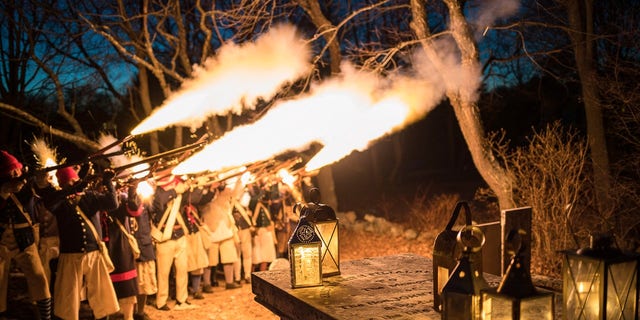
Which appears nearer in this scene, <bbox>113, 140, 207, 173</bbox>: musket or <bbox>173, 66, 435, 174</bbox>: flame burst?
<bbox>113, 140, 207, 173</bbox>: musket

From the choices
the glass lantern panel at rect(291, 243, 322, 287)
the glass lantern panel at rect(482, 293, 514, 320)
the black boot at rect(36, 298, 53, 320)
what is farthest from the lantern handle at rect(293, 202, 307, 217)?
the black boot at rect(36, 298, 53, 320)

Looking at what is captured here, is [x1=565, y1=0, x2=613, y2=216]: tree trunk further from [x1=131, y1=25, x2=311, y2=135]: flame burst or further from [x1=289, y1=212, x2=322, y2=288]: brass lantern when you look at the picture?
[x1=289, y1=212, x2=322, y2=288]: brass lantern

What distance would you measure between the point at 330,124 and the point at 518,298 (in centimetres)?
710

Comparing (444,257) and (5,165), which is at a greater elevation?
(5,165)

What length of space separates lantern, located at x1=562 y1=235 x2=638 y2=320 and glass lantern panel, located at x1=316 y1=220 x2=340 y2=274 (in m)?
Answer: 1.92

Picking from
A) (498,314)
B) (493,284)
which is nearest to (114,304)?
(493,284)

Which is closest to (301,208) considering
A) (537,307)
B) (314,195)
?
(314,195)

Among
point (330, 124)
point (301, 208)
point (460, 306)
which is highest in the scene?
point (330, 124)

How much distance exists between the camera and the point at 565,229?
852cm

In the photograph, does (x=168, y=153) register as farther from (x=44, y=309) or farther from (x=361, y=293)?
(x=44, y=309)

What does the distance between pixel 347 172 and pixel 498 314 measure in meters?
29.8

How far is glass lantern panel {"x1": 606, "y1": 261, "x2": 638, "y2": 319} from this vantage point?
306 cm

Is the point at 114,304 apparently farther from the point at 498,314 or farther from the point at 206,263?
the point at 498,314

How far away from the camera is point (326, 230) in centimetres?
463
